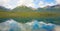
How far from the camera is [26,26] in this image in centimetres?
104

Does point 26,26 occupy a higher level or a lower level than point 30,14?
lower

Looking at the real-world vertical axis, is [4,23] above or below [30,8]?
below

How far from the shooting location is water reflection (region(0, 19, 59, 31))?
3.36ft

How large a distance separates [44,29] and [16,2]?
396 millimetres

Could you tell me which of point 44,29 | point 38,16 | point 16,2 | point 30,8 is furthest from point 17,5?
point 44,29

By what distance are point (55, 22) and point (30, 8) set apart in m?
0.29

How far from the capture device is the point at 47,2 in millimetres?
1043

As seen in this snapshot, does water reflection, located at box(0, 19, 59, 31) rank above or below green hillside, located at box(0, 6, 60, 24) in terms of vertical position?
below

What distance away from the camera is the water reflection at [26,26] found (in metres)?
1.03

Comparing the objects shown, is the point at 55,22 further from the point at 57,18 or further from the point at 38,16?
the point at 38,16

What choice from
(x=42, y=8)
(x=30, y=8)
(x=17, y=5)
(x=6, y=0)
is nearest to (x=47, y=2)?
(x=42, y=8)

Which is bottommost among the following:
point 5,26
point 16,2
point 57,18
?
point 5,26

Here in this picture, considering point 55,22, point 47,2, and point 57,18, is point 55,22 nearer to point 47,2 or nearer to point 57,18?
point 57,18

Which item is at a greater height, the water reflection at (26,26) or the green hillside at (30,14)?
the green hillside at (30,14)
